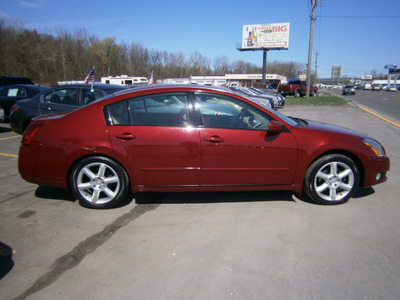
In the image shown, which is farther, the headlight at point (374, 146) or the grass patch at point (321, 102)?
the grass patch at point (321, 102)

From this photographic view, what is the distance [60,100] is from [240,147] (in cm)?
597

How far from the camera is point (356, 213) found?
12.6 ft

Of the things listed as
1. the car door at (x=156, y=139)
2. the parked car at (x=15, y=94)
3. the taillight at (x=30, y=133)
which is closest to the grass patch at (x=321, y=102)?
the parked car at (x=15, y=94)

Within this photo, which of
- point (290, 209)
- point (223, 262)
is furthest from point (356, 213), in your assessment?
point (223, 262)

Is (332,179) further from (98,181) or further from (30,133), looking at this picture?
(30,133)

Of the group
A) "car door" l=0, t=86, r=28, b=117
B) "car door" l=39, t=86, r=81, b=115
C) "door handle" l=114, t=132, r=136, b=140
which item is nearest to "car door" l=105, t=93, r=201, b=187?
"door handle" l=114, t=132, r=136, b=140

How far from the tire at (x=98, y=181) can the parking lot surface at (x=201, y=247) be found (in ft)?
0.53

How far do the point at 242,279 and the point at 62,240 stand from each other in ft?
6.45

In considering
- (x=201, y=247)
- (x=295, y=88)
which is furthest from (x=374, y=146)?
(x=295, y=88)

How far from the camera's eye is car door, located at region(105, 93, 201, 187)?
3785 mm

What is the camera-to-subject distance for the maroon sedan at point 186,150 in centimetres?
380

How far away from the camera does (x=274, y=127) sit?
12.4 ft

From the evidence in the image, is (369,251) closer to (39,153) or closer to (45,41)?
(39,153)

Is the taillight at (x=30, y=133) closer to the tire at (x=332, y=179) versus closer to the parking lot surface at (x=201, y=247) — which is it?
the parking lot surface at (x=201, y=247)
